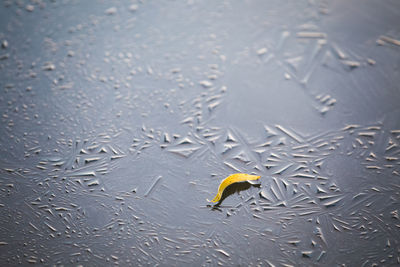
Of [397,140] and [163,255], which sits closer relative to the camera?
[163,255]

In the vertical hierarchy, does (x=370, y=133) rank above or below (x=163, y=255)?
above

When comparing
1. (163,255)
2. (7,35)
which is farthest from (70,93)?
(163,255)

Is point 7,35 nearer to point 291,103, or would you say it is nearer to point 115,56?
point 115,56

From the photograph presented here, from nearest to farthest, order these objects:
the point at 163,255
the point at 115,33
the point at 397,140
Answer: the point at 163,255 → the point at 397,140 → the point at 115,33

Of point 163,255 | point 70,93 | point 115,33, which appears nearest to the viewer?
point 163,255

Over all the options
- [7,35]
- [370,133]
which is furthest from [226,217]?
[7,35]

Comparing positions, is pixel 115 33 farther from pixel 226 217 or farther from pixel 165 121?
pixel 226 217
